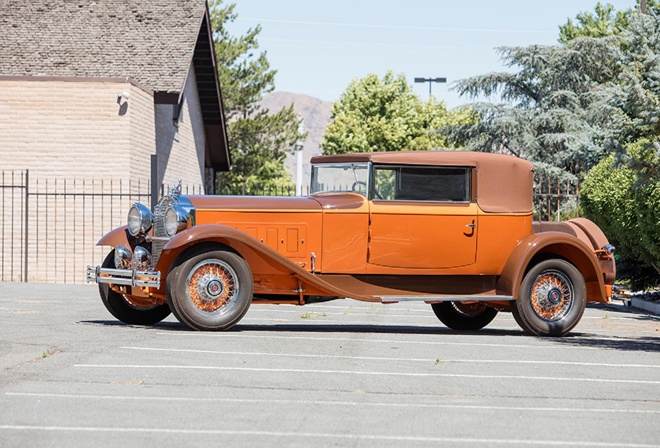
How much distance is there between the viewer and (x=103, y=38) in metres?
27.7

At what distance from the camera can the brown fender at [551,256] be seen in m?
12.2

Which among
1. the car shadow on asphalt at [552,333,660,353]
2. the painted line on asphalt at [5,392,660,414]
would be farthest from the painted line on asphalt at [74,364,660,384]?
the car shadow on asphalt at [552,333,660,353]

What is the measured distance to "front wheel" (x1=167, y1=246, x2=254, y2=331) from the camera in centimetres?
1131

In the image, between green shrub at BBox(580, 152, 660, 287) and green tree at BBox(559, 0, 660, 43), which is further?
green tree at BBox(559, 0, 660, 43)

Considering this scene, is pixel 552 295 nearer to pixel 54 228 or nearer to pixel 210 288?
pixel 210 288

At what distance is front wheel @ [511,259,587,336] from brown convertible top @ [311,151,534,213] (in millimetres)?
810

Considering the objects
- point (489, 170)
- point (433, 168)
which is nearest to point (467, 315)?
point (489, 170)

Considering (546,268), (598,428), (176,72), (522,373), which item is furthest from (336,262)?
(176,72)

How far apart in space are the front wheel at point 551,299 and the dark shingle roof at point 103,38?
15687 millimetres

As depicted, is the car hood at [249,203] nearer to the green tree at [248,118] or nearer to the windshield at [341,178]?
the windshield at [341,178]

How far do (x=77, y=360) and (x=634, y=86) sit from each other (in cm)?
686

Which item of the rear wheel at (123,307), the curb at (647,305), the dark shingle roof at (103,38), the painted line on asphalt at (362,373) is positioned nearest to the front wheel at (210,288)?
the rear wheel at (123,307)

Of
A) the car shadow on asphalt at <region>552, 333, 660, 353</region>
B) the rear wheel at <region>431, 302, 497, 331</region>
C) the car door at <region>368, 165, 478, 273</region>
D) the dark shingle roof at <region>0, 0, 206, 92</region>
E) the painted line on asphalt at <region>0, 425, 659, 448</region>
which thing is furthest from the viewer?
the dark shingle roof at <region>0, 0, 206, 92</region>

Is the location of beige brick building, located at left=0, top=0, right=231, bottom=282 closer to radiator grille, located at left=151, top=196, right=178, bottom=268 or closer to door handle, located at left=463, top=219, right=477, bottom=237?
radiator grille, located at left=151, top=196, right=178, bottom=268
